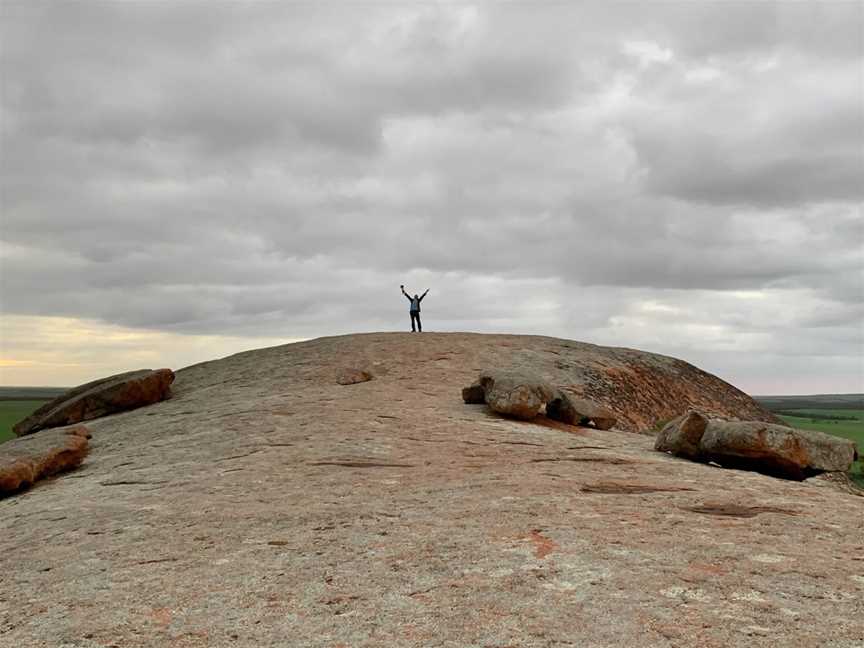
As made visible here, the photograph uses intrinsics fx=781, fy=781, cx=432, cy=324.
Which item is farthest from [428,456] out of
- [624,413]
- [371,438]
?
[624,413]

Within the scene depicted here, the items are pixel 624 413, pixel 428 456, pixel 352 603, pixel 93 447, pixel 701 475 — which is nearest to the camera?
pixel 352 603

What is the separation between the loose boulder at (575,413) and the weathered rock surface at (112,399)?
1168 centimetres

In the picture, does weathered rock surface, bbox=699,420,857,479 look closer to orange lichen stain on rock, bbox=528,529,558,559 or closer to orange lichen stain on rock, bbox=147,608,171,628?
orange lichen stain on rock, bbox=528,529,558,559

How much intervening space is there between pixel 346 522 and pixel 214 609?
250 cm

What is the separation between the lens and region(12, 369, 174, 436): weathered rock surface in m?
22.3

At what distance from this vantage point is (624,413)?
22172 mm

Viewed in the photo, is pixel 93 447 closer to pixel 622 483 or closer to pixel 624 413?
pixel 622 483

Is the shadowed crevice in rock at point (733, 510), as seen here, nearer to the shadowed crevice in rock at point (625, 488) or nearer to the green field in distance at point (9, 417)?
the shadowed crevice in rock at point (625, 488)

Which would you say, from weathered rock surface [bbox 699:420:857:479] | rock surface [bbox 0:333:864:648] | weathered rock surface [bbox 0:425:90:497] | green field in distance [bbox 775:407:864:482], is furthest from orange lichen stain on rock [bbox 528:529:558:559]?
green field in distance [bbox 775:407:864:482]

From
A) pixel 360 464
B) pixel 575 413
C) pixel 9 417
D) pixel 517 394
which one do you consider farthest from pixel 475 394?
pixel 9 417

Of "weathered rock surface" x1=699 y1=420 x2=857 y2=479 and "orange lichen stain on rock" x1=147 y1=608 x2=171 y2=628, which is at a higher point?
"weathered rock surface" x1=699 y1=420 x2=857 y2=479

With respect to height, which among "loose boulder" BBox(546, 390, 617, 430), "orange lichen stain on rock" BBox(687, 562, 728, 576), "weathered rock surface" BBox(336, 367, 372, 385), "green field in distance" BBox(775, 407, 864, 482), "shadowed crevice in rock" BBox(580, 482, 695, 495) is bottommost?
"green field in distance" BBox(775, 407, 864, 482)

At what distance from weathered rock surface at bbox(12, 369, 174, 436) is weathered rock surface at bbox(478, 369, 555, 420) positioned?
1036 cm

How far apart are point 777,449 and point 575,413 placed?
229 inches
